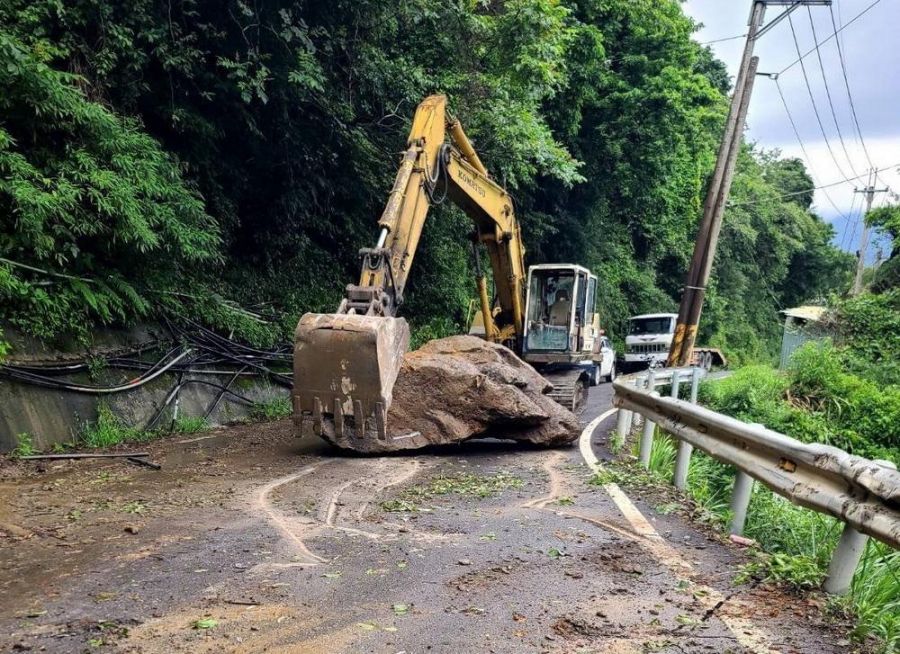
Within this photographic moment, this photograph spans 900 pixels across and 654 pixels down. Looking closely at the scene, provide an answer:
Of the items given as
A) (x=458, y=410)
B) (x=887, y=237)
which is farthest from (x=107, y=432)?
(x=887, y=237)

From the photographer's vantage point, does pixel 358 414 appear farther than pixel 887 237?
No

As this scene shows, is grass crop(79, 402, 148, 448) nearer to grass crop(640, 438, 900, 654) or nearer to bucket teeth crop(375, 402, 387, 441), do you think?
bucket teeth crop(375, 402, 387, 441)

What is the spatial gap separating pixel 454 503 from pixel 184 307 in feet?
24.2

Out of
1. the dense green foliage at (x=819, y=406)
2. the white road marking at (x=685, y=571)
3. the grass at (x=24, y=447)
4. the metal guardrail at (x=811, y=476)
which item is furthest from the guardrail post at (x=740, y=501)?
the dense green foliage at (x=819, y=406)

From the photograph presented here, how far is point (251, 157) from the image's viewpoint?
45.5ft

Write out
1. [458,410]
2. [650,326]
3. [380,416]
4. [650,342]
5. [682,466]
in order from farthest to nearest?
1. [650,326]
2. [650,342]
3. [458,410]
4. [380,416]
5. [682,466]

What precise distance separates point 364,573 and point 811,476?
263 cm

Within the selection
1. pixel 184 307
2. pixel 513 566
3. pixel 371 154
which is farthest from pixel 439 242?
pixel 513 566

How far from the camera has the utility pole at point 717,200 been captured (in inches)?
599

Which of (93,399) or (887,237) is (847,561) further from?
(887,237)

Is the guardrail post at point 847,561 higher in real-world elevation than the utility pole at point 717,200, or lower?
lower

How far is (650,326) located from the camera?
29.0 metres

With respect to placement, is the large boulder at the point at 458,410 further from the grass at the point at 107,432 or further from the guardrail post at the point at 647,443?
the grass at the point at 107,432

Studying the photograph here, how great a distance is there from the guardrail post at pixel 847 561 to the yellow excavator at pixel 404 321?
13.7ft
